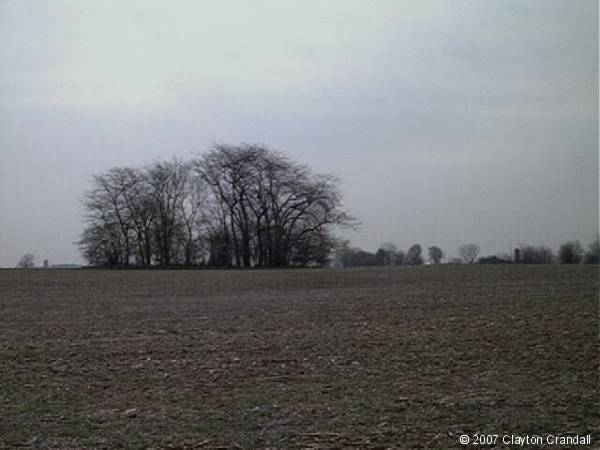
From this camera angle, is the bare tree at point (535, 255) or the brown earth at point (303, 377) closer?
the brown earth at point (303, 377)

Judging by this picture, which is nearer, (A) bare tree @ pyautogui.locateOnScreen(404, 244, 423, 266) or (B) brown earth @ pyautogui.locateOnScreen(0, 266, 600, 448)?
(B) brown earth @ pyautogui.locateOnScreen(0, 266, 600, 448)

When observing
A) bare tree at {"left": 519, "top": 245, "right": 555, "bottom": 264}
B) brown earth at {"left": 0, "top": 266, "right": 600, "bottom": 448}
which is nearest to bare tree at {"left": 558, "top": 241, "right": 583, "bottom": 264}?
bare tree at {"left": 519, "top": 245, "right": 555, "bottom": 264}

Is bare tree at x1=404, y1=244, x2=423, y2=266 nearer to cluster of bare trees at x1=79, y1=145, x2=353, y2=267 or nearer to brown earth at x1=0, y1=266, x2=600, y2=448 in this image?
cluster of bare trees at x1=79, y1=145, x2=353, y2=267

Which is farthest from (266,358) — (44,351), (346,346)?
(44,351)

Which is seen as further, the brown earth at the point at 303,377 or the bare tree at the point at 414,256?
the bare tree at the point at 414,256

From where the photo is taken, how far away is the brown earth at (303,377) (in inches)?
251

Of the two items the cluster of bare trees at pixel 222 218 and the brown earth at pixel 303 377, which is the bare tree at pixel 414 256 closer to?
the cluster of bare trees at pixel 222 218

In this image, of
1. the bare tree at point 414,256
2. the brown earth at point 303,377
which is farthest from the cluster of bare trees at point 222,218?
the brown earth at point 303,377

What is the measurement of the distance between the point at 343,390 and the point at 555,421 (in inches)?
97.9

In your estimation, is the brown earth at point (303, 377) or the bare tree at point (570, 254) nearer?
the brown earth at point (303, 377)

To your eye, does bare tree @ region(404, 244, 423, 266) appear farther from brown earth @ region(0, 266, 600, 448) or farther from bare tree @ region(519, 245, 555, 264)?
brown earth @ region(0, 266, 600, 448)

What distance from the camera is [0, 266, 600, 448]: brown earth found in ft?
20.9

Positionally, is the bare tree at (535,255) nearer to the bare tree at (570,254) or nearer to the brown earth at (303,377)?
the bare tree at (570,254)

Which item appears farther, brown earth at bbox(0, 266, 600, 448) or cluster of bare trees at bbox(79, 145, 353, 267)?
cluster of bare trees at bbox(79, 145, 353, 267)
